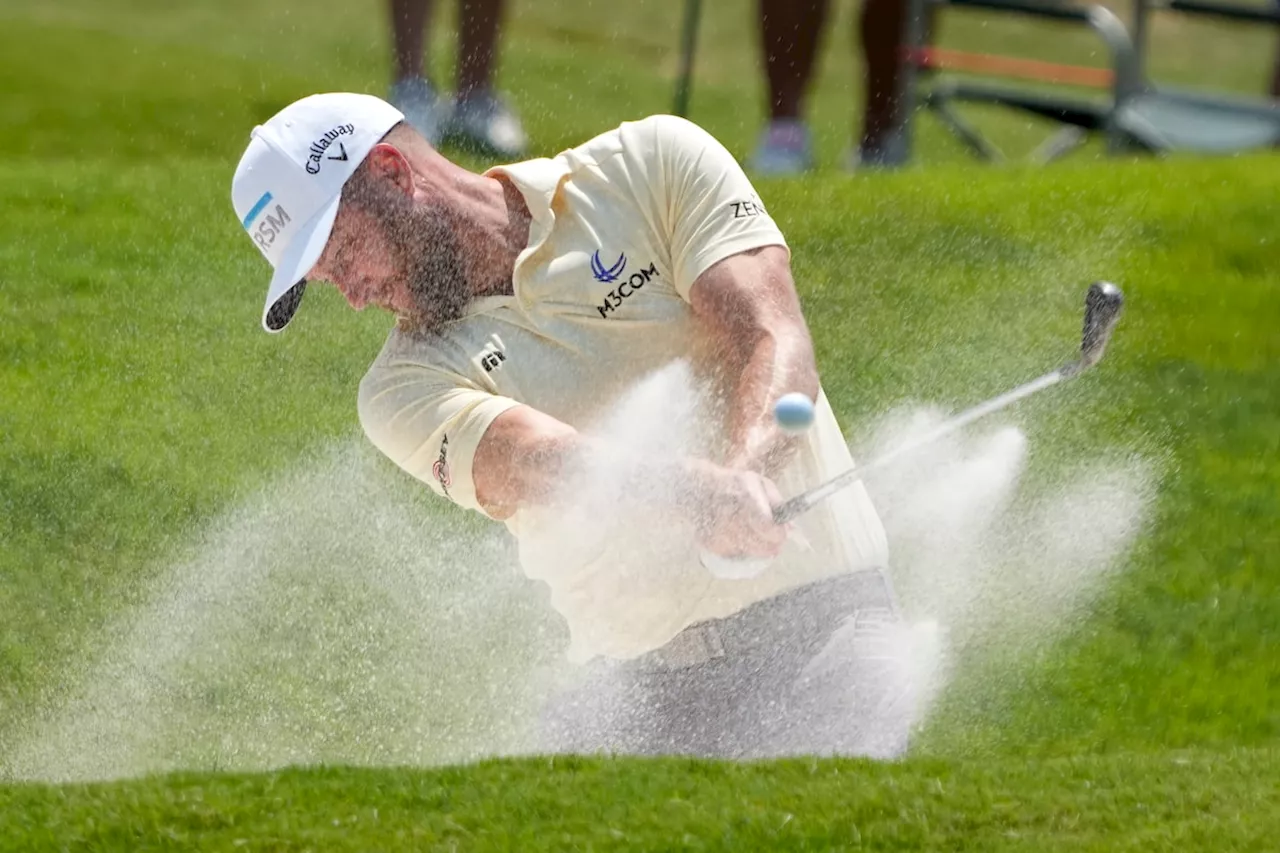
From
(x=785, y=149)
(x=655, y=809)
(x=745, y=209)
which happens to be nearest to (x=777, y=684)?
(x=655, y=809)

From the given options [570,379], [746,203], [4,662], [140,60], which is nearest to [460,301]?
[570,379]

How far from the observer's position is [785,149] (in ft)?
26.3

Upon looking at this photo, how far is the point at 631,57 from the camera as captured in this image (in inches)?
488

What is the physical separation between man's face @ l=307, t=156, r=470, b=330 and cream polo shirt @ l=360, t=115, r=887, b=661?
0.04 metres

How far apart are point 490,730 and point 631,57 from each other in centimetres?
833

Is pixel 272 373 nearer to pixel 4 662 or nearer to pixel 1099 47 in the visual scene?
pixel 4 662

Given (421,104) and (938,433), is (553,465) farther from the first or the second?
(421,104)

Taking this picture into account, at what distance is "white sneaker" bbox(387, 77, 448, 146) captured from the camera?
7.79m

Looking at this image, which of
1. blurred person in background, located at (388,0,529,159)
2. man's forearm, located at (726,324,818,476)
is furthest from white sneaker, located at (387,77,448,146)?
man's forearm, located at (726,324,818,476)

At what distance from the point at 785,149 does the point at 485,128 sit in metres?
1.11

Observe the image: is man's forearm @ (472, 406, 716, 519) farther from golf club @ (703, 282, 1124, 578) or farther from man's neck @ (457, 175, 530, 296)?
man's neck @ (457, 175, 530, 296)

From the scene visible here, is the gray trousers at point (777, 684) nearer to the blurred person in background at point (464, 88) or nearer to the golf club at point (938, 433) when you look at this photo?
the golf club at point (938, 433)

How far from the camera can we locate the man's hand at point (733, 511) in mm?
3307

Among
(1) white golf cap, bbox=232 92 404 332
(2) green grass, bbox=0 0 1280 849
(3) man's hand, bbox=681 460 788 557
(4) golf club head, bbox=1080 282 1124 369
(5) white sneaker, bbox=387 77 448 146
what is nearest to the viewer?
(3) man's hand, bbox=681 460 788 557
